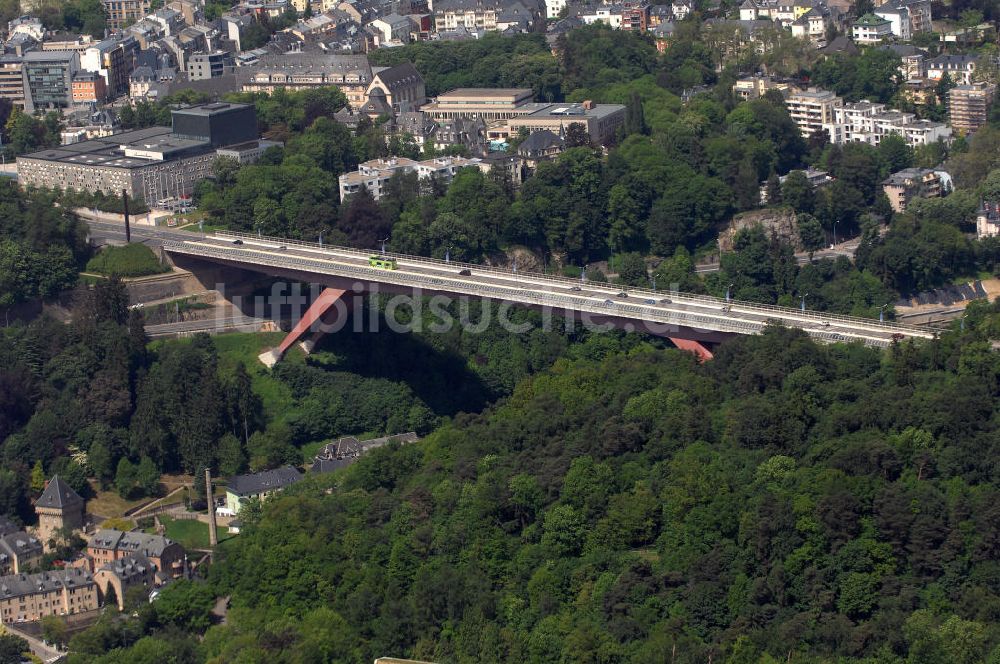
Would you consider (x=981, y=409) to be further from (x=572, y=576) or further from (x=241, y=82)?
(x=241, y=82)

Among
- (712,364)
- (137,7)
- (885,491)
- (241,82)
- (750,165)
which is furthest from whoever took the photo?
(137,7)

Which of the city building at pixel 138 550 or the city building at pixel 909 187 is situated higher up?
the city building at pixel 909 187

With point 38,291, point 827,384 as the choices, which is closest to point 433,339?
point 38,291

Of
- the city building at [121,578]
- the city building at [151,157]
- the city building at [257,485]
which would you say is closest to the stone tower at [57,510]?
the city building at [257,485]

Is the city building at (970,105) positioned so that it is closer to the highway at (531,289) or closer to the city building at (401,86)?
the city building at (401,86)

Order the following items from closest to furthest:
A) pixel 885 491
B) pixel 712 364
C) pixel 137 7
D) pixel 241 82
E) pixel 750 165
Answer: pixel 885 491, pixel 712 364, pixel 750 165, pixel 241 82, pixel 137 7

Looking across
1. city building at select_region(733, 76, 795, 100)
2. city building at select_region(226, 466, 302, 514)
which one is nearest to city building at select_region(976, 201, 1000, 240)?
city building at select_region(733, 76, 795, 100)
